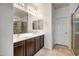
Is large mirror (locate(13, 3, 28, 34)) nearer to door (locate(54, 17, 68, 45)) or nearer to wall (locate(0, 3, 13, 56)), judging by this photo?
wall (locate(0, 3, 13, 56))

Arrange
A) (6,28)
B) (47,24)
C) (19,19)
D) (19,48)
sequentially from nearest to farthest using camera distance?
(6,28)
(19,48)
(19,19)
(47,24)

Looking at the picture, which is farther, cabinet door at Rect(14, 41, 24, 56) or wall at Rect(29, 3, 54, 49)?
wall at Rect(29, 3, 54, 49)

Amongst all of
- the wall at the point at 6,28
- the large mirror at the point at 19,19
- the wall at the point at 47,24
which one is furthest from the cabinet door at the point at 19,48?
the wall at the point at 47,24

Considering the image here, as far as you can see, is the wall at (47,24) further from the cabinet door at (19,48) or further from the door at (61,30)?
the cabinet door at (19,48)

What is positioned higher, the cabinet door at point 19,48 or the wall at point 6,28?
the wall at point 6,28

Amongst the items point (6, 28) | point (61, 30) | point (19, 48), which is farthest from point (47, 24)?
point (6, 28)

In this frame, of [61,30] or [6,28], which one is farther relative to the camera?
[61,30]

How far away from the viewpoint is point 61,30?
21.1 feet

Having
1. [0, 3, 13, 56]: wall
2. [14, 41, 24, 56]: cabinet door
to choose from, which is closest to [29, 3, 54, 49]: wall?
[14, 41, 24, 56]: cabinet door

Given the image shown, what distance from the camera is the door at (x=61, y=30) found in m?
6.25

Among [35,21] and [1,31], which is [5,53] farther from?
[35,21]

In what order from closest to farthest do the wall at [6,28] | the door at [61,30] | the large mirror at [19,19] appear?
the wall at [6,28], the large mirror at [19,19], the door at [61,30]

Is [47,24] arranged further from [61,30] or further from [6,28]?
[6,28]

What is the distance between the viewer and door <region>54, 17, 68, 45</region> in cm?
625
